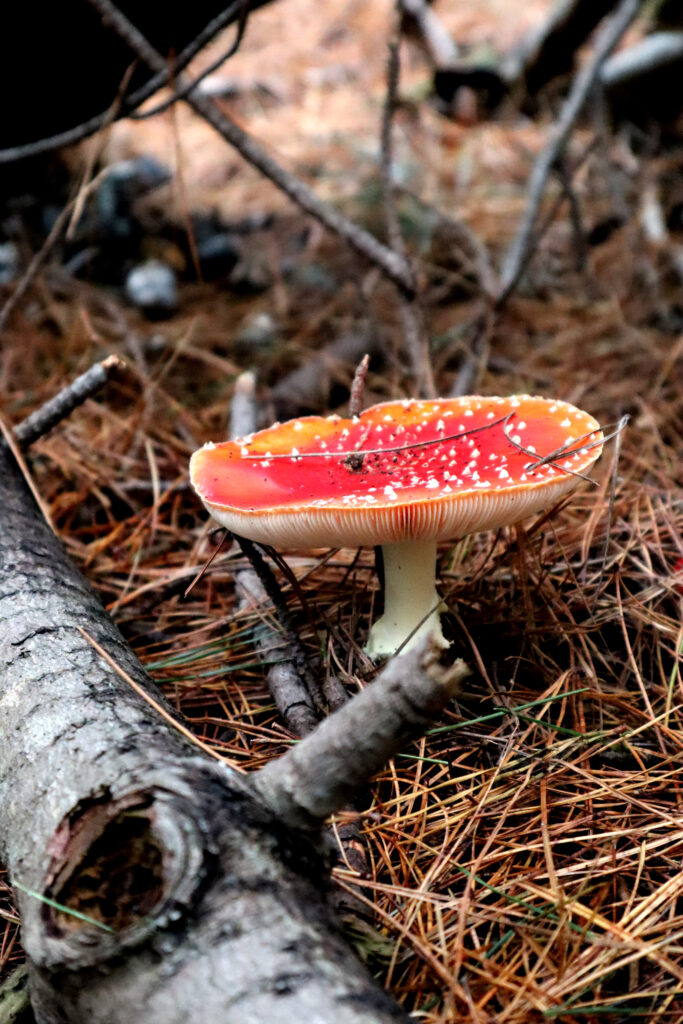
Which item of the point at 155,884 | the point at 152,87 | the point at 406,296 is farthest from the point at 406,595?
the point at 152,87

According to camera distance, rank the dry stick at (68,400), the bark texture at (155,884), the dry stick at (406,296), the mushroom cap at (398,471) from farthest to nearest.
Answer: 1. the dry stick at (406,296)
2. the dry stick at (68,400)
3. the mushroom cap at (398,471)
4. the bark texture at (155,884)

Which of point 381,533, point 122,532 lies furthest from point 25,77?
point 381,533

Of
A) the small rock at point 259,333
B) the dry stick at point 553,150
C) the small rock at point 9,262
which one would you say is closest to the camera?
the dry stick at point 553,150

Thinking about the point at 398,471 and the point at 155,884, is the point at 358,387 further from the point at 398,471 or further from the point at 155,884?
the point at 155,884

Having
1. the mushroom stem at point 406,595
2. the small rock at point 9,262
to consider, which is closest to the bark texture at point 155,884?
the mushroom stem at point 406,595

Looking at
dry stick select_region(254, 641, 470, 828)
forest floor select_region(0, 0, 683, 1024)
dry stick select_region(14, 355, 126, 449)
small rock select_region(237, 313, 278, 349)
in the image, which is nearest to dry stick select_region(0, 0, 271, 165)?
forest floor select_region(0, 0, 683, 1024)

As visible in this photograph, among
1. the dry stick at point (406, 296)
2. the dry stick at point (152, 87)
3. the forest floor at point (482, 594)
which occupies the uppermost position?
the dry stick at point (152, 87)

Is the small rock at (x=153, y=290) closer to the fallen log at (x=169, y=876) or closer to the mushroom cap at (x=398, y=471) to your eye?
the mushroom cap at (x=398, y=471)
